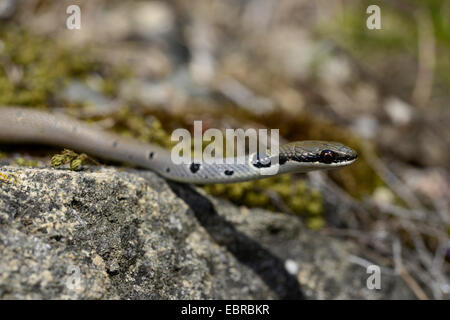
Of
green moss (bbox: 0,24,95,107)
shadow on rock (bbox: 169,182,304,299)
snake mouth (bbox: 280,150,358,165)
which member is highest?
green moss (bbox: 0,24,95,107)

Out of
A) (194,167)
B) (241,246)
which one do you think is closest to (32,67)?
(194,167)

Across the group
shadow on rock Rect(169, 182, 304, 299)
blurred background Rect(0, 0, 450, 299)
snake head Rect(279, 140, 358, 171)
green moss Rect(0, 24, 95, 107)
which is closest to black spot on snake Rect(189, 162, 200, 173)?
shadow on rock Rect(169, 182, 304, 299)

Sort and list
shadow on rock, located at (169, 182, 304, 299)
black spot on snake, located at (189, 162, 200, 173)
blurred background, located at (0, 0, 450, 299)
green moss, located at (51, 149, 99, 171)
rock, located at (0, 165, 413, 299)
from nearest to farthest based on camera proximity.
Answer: rock, located at (0, 165, 413, 299) → green moss, located at (51, 149, 99, 171) → black spot on snake, located at (189, 162, 200, 173) → shadow on rock, located at (169, 182, 304, 299) → blurred background, located at (0, 0, 450, 299)

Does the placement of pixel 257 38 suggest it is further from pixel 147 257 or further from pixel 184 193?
pixel 147 257

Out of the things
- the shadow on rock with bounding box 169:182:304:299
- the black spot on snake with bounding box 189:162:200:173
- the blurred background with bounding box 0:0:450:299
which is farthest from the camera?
the blurred background with bounding box 0:0:450:299

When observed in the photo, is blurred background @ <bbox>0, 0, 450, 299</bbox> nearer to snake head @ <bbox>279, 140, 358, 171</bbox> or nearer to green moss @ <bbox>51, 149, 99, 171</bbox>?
green moss @ <bbox>51, 149, 99, 171</bbox>
